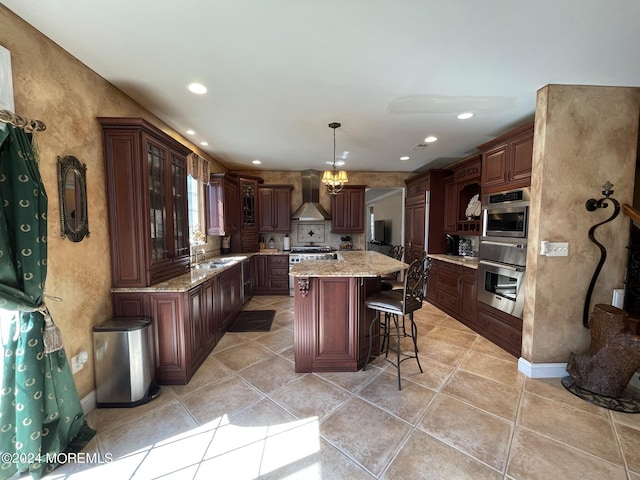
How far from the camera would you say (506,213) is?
9.28 ft

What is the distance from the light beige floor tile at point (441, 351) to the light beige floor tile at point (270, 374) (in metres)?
1.50

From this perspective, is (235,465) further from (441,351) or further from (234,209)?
(234,209)

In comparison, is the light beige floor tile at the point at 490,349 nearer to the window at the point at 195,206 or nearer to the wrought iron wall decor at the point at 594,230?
the wrought iron wall decor at the point at 594,230

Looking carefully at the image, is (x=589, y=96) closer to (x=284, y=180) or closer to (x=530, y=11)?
(x=530, y=11)

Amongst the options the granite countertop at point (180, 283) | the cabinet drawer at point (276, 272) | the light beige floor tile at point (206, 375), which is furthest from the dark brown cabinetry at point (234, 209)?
the light beige floor tile at point (206, 375)

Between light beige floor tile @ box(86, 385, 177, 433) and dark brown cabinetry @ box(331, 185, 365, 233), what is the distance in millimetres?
4272

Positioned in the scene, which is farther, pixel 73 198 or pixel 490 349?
pixel 490 349

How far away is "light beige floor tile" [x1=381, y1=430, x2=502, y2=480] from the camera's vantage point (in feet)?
4.72

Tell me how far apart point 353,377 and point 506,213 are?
98.3 inches

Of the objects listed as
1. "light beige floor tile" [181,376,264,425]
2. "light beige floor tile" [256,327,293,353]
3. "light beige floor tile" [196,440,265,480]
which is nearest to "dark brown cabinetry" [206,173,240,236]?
"light beige floor tile" [256,327,293,353]

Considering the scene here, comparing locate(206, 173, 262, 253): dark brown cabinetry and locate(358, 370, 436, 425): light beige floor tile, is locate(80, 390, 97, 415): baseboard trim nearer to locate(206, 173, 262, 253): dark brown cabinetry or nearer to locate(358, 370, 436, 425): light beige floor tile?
locate(358, 370, 436, 425): light beige floor tile

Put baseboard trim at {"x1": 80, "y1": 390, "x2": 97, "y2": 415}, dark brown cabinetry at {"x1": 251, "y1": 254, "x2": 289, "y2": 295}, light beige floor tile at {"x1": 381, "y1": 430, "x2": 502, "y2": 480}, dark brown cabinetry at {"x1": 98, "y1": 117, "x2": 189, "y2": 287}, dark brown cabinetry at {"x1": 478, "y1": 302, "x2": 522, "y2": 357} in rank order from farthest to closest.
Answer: dark brown cabinetry at {"x1": 251, "y1": 254, "x2": 289, "y2": 295}
dark brown cabinetry at {"x1": 478, "y1": 302, "x2": 522, "y2": 357}
dark brown cabinetry at {"x1": 98, "y1": 117, "x2": 189, "y2": 287}
baseboard trim at {"x1": 80, "y1": 390, "x2": 97, "y2": 415}
light beige floor tile at {"x1": 381, "y1": 430, "x2": 502, "y2": 480}

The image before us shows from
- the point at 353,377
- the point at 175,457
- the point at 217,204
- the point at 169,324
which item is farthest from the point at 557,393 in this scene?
the point at 217,204

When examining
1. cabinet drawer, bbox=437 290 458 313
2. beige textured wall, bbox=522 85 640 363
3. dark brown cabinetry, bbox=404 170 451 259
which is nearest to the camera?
beige textured wall, bbox=522 85 640 363
